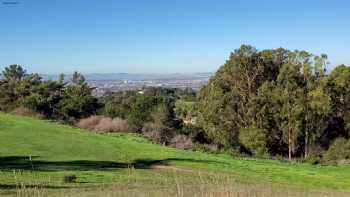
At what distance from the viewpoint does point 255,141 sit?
130 ft

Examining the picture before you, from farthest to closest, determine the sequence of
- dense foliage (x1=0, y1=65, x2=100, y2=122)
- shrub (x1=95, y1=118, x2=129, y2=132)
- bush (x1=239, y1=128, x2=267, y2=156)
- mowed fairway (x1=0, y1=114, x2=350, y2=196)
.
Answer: dense foliage (x1=0, y1=65, x2=100, y2=122)
shrub (x1=95, y1=118, x2=129, y2=132)
bush (x1=239, y1=128, x2=267, y2=156)
mowed fairway (x1=0, y1=114, x2=350, y2=196)

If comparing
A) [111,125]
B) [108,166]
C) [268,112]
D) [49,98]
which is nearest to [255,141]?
[268,112]

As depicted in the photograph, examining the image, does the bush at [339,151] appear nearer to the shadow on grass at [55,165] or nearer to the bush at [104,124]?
the bush at [104,124]

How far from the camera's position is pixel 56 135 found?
2517cm

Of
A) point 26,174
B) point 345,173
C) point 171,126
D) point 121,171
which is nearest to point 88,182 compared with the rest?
point 26,174

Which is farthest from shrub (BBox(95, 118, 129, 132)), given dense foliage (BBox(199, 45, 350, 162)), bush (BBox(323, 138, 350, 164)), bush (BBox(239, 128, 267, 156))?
bush (BBox(323, 138, 350, 164))

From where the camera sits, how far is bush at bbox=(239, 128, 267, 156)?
129 feet

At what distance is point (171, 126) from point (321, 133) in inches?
525

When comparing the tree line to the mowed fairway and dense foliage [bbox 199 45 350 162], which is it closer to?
dense foliage [bbox 199 45 350 162]

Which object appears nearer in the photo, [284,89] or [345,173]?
[345,173]

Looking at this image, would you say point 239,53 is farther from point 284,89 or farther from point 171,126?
point 171,126

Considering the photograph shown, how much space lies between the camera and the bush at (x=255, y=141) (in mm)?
39344

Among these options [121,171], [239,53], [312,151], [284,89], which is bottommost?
[312,151]

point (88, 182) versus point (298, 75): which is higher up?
point (298, 75)
